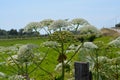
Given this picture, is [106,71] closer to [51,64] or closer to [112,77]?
[112,77]

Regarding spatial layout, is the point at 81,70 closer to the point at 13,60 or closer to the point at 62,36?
the point at 62,36

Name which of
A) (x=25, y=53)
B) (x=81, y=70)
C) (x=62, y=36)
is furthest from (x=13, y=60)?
(x=81, y=70)

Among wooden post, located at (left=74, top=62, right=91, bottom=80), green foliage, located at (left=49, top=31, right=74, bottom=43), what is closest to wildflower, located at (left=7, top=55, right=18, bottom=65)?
green foliage, located at (left=49, top=31, right=74, bottom=43)

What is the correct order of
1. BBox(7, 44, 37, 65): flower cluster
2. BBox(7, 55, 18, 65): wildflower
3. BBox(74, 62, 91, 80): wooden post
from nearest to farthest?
BBox(74, 62, 91, 80): wooden post < BBox(7, 44, 37, 65): flower cluster < BBox(7, 55, 18, 65): wildflower

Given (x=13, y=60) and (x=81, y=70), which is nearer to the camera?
(x=81, y=70)

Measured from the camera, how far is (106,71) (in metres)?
5.92

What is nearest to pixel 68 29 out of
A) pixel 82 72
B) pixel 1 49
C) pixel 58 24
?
pixel 58 24

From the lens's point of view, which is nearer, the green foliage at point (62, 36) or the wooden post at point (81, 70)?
the wooden post at point (81, 70)

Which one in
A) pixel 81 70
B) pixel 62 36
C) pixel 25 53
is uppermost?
pixel 62 36

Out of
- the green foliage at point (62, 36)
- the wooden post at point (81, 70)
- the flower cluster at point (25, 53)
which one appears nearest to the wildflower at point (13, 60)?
the flower cluster at point (25, 53)

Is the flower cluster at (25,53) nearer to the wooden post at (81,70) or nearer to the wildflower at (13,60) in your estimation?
the wildflower at (13,60)

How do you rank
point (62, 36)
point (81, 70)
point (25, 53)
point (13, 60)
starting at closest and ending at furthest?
point (81, 70) → point (25, 53) → point (62, 36) → point (13, 60)

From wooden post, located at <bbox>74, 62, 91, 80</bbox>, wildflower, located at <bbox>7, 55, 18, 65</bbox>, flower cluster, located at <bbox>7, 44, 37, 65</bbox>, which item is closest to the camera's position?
wooden post, located at <bbox>74, 62, 91, 80</bbox>

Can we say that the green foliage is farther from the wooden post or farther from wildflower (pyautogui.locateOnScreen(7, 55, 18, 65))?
wildflower (pyautogui.locateOnScreen(7, 55, 18, 65))
